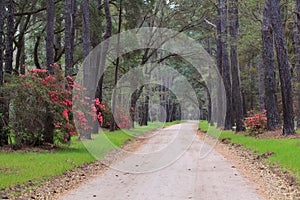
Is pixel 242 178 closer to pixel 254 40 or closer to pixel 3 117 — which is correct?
pixel 3 117

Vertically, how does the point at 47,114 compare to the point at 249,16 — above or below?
below

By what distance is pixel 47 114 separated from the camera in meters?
14.0

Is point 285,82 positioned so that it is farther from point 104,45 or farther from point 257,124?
point 104,45

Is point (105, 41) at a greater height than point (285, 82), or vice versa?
point (105, 41)

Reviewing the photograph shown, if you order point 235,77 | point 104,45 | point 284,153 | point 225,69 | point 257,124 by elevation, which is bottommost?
point 284,153

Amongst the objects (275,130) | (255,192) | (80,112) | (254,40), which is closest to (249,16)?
(254,40)

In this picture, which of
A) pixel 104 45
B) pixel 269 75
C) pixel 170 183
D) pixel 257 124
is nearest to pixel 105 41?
pixel 104 45

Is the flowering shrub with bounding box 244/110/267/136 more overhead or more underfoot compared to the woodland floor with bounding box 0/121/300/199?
more overhead

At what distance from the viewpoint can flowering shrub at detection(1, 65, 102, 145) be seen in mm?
13336

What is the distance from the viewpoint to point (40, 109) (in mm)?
13633

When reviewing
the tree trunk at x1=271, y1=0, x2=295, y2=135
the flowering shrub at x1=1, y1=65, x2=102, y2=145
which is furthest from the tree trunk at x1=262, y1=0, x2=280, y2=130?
the flowering shrub at x1=1, y1=65, x2=102, y2=145

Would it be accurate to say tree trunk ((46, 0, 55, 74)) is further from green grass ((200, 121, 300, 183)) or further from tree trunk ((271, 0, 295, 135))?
tree trunk ((271, 0, 295, 135))

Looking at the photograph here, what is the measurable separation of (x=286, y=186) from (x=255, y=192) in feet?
3.58

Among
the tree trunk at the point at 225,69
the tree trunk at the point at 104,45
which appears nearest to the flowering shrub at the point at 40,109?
the tree trunk at the point at 104,45
